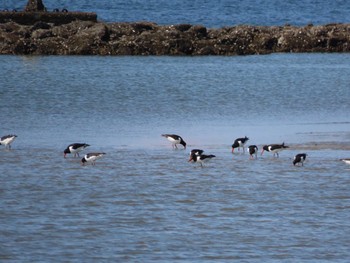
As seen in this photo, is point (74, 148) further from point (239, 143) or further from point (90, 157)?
point (239, 143)

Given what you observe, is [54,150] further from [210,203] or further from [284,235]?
[284,235]

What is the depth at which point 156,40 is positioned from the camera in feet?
165

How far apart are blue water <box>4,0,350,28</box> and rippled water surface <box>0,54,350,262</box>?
49.8m

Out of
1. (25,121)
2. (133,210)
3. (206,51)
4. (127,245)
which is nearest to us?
(127,245)

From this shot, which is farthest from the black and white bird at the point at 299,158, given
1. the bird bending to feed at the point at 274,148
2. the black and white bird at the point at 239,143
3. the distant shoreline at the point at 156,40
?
the distant shoreline at the point at 156,40

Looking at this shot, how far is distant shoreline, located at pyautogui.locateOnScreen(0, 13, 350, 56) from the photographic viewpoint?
49.9m

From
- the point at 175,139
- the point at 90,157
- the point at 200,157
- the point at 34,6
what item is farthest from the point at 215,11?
the point at 200,157

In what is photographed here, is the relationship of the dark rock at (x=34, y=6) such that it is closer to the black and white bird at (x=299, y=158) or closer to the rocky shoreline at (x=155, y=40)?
the rocky shoreline at (x=155, y=40)

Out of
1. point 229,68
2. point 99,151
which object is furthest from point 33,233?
point 229,68

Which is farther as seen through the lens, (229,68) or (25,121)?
(229,68)

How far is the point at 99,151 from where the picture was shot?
2256 centimetres

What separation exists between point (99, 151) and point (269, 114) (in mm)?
8387

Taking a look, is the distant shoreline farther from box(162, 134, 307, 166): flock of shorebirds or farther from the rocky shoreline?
box(162, 134, 307, 166): flock of shorebirds

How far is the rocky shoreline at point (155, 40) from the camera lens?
164ft
